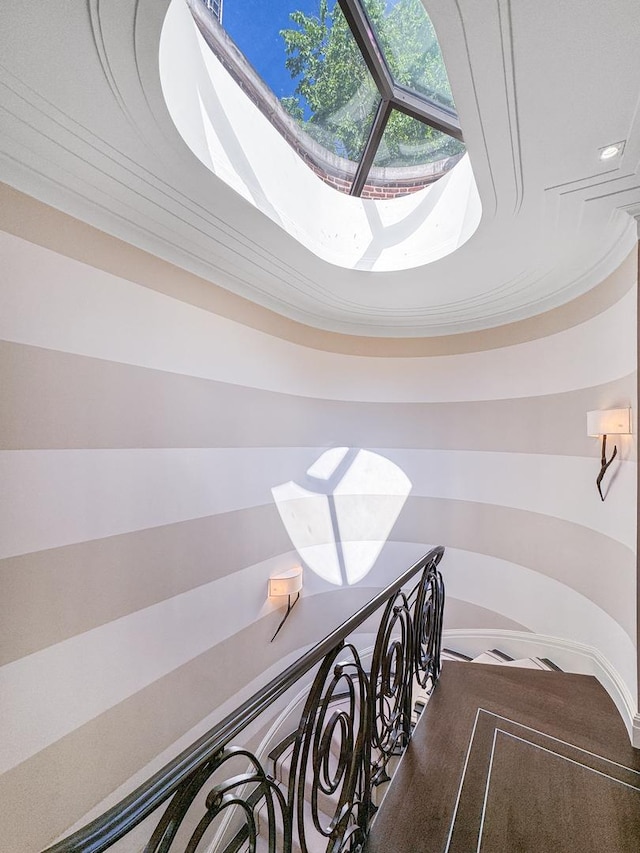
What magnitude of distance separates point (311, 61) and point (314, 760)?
11.0 feet

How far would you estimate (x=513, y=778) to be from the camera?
1.80m

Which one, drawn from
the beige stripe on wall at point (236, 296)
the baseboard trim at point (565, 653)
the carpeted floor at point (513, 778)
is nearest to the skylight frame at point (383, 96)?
the beige stripe on wall at point (236, 296)

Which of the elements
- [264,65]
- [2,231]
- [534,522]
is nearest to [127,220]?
[2,231]

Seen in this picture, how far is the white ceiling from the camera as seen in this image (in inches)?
54.5

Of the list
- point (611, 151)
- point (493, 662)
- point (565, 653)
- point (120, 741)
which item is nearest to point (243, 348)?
point (611, 151)

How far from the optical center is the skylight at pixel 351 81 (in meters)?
2.08

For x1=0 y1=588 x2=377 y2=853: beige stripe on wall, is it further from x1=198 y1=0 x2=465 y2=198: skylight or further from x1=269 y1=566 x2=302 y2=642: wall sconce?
x1=198 y1=0 x2=465 y2=198: skylight

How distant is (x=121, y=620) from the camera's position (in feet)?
8.05

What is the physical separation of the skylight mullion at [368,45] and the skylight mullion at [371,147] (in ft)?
0.30

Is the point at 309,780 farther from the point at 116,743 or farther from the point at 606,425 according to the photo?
the point at 606,425

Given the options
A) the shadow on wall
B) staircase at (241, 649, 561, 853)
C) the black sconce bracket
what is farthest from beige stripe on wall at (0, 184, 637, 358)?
staircase at (241, 649, 561, 853)

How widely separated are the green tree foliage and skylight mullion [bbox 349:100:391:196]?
0.04 meters

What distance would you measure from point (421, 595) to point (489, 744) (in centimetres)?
72

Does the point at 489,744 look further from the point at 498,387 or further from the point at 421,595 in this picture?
the point at 498,387
